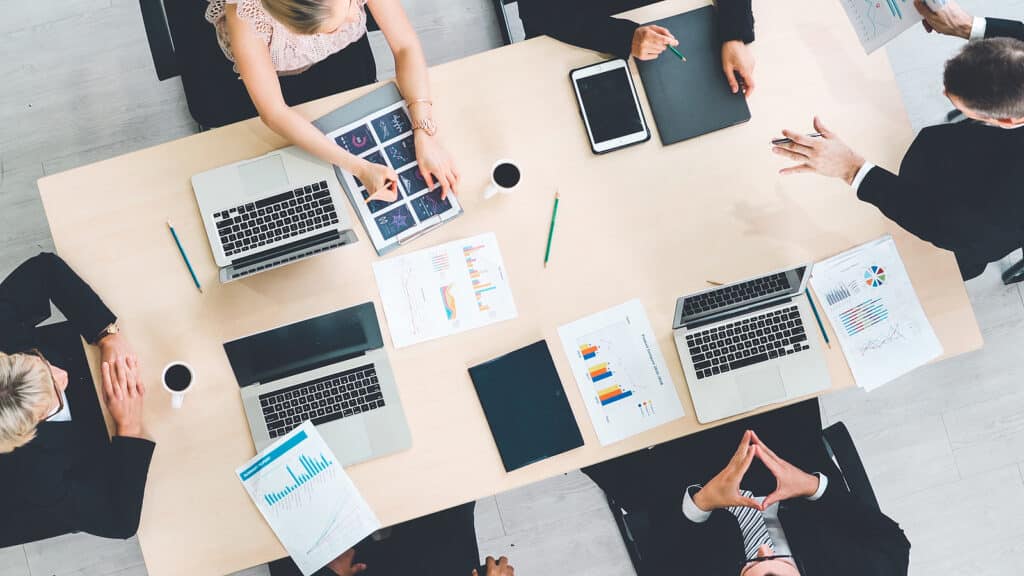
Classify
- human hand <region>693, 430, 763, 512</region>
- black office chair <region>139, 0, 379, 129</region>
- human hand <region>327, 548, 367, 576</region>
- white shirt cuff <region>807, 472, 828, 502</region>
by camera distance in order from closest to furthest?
1. human hand <region>693, 430, 763, 512</region>
2. white shirt cuff <region>807, 472, 828, 502</region>
3. black office chair <region>139, 0, 379, 129</region>
4. human hand <region>327, 548, 367, 576</region>

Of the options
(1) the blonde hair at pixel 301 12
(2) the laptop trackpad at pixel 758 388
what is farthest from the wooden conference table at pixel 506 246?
(1) the blonde hair at pixel 301 12

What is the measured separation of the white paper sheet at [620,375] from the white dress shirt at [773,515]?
325 mm

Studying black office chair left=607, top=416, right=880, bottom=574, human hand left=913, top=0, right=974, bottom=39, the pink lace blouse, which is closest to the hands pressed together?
black office chair left=607, top=416, right=880, bottom=574

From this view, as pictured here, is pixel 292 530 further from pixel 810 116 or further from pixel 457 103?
pixel 810 116

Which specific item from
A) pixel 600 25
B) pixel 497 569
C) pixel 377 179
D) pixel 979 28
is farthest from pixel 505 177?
pixel 979 28

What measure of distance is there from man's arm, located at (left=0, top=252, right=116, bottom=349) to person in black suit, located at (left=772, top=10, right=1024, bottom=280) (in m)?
1.64

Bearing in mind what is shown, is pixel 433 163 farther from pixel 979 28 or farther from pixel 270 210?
pixel 979 28

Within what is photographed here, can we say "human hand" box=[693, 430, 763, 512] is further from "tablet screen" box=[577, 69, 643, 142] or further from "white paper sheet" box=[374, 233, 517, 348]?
"tablet screen" box=[577, 69, 643, 142]

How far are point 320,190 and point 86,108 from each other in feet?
4.67

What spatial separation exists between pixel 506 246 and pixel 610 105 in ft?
1.41

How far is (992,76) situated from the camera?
1496 mm

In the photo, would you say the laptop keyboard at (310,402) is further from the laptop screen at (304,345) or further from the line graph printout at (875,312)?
the line graph printout at (875,312)

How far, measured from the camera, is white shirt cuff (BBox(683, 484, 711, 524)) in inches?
71.2

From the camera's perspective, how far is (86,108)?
2.49 m
